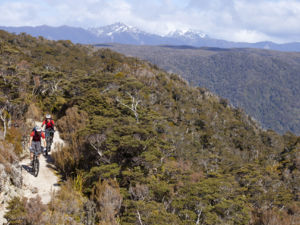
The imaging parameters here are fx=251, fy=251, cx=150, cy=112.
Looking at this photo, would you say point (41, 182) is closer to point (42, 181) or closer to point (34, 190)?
point (42, 181)

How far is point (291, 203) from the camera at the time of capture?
17984 millimetres

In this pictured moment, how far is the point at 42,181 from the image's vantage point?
8.76 m

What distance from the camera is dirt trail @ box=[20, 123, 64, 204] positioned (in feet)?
25.9

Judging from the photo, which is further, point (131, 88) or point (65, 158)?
point (131, 88)

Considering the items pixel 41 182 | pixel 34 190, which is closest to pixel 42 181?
pixel 41 182

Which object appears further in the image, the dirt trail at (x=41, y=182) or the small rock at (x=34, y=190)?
the small rock at (x=34, y=190)

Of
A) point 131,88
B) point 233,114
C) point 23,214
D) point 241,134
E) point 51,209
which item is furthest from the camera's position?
point 233,114

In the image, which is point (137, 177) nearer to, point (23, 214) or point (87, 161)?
point (87, 161)

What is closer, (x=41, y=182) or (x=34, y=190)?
(x=34, y=190)

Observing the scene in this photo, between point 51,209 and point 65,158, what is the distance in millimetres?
3264

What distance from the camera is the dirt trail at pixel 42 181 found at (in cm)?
788

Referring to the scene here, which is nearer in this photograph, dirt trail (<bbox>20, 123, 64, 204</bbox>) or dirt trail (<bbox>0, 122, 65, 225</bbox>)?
dirt trail (<bbox>0, 122, 65, 225</bbox>)

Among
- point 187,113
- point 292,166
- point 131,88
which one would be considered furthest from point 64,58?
point 292,166

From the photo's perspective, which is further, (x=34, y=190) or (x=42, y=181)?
(x=42, y=181)
